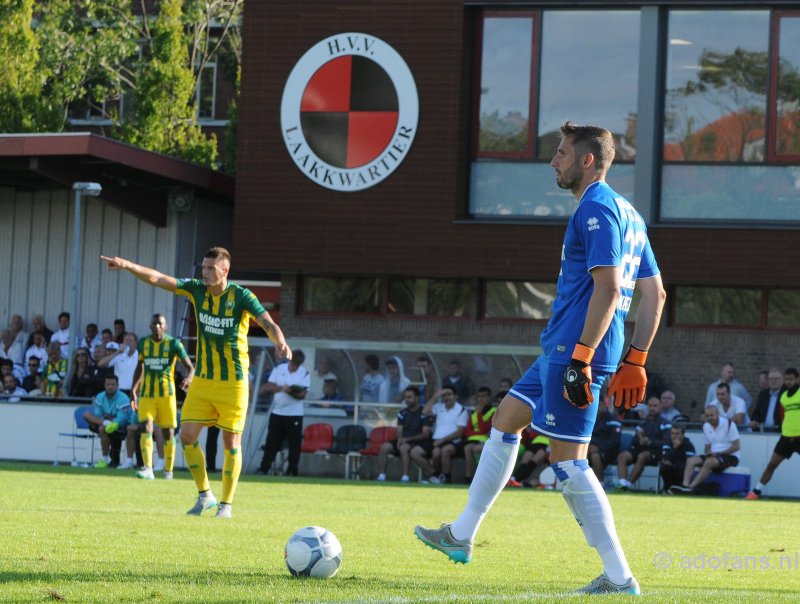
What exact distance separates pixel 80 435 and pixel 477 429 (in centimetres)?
645

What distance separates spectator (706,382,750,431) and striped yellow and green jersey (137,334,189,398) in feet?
26.7

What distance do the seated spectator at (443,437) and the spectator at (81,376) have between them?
610 centimetres

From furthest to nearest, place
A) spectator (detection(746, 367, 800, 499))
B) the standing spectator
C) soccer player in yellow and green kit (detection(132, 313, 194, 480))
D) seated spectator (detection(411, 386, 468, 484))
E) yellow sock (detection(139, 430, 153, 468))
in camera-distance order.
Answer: the standing spectator → seated spectator (detection(411, 386, 468, 484)) → spectator (detection(746, 367, 800, 499)) → soccer player in yellow and green kit (detection(132, 313, 194, 480)) → yellow sock (detection(139, 430, 153, 468))

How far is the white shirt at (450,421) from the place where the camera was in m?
22.0

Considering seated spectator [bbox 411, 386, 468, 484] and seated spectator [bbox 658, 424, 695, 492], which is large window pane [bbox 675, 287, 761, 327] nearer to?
seated spectator [bbox 658, 424, 695, 492]

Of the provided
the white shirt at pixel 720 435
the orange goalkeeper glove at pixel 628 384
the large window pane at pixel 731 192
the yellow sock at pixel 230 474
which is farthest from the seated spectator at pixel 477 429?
the orange goalkeeper glove at pixel 628 384

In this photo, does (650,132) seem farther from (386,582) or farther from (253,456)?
(386,582)

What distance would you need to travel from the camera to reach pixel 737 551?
10.3 m

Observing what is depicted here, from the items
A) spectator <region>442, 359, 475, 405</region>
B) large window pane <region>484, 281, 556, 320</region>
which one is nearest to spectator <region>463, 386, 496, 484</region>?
spectator <region>442, 359, 475, 405</region>

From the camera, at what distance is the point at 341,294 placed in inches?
1033

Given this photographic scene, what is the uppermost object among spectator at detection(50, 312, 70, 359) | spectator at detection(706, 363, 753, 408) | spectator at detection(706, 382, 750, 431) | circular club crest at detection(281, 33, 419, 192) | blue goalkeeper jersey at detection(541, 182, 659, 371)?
circular club crest at detection(281, 33, 419, 192)

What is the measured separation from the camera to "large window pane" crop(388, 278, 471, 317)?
84.1 feet

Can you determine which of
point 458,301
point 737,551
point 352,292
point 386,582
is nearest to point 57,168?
point 352,292

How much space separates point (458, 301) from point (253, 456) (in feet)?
16.2
